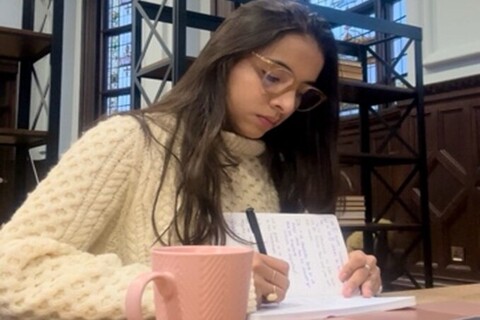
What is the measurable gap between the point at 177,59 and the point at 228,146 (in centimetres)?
112

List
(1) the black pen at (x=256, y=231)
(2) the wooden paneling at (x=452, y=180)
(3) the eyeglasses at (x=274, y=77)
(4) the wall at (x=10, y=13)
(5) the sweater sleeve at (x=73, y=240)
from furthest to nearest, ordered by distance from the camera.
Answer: (4) the wall at (x=10, y=13) → (2) the wooden paneling at (x=452, y=180) → (3) the eyeglasses at (x=274, y=77) → (1) the black pen at (x=256, y=231) → (5) the sweater sleeve at (x=73, y=240)

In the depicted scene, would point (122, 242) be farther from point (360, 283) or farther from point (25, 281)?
point (360, 283)

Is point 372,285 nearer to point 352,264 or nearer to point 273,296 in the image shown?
point 352,264

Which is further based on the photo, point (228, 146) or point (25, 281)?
point (228, 146)

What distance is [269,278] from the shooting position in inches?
26.0

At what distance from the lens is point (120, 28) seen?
5.58 meters


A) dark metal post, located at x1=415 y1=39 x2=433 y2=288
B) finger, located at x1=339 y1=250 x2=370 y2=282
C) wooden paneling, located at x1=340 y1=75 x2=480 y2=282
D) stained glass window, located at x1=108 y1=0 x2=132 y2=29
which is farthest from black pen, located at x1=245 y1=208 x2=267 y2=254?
Answer: stained glass window, located at x1=108 y1=0 x2=132 y2=29

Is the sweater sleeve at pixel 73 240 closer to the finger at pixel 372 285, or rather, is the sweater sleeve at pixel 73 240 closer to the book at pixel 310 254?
the book at pixel 310 254

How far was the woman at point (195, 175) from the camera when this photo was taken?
25.2 inches

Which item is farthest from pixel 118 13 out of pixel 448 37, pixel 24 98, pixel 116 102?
pixel 24 98

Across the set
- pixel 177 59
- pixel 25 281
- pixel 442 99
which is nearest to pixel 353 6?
pixel 442 99

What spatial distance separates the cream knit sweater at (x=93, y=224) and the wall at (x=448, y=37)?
83.6 inches

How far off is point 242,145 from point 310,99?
154mm

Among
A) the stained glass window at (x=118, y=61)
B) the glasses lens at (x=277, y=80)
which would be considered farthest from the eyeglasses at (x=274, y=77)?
the stained glass window at (x=118, y=61)
